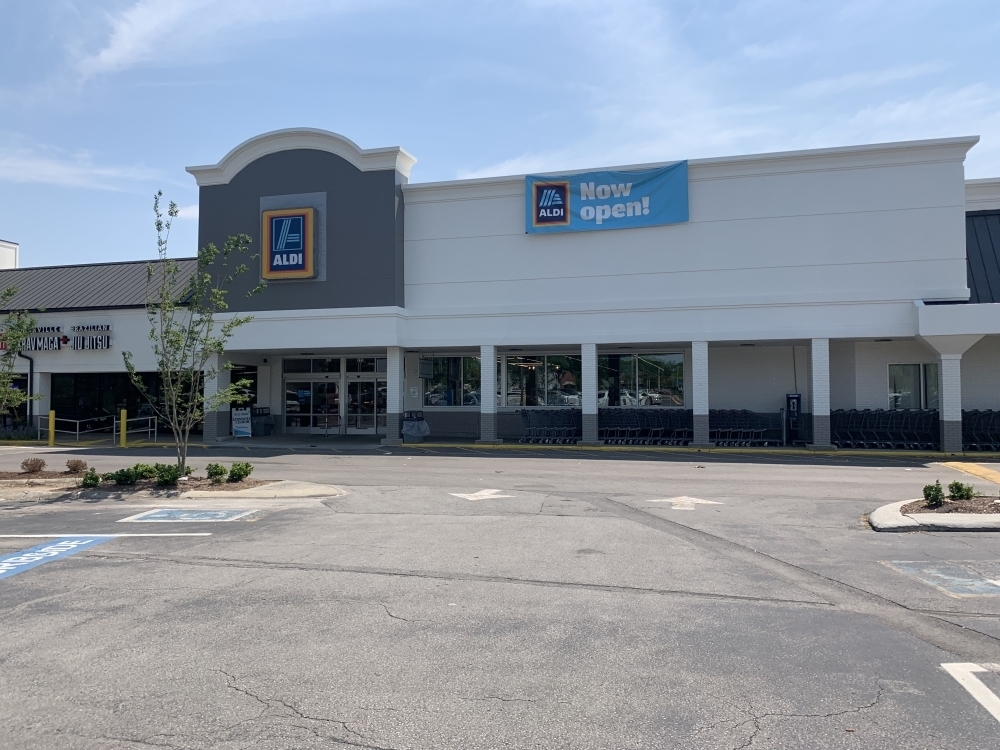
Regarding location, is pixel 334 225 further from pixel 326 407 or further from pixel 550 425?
pixel 550 425

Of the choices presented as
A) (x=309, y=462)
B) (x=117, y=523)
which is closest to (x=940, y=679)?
(x=117, y=523)

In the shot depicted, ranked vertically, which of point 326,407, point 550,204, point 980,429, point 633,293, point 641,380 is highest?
point 550,204

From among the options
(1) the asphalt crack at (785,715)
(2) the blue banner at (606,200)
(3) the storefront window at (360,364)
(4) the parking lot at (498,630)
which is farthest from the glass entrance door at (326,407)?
(1) the asphalt crack at (785,715)

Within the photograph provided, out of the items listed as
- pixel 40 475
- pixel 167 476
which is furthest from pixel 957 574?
pixel 40 475

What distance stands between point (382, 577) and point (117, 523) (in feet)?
19.8

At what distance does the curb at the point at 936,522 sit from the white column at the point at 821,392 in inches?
489

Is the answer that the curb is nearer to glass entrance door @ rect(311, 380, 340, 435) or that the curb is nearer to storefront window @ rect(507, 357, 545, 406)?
storefront window @ rect(507, 357, 545, 406)

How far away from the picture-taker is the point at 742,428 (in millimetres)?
25031

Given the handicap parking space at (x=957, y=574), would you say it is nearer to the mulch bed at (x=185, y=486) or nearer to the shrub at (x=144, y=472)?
the mulch bed at (x=185, y=486)

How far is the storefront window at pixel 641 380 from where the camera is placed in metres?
27.8

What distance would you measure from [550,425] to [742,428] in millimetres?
6387

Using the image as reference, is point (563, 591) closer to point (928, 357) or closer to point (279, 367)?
point (928, 357)

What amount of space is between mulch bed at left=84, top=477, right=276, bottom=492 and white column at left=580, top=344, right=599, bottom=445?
12250 mm

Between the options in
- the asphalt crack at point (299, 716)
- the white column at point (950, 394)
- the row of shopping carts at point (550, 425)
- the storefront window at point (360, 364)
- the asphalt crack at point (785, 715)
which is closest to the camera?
the asphalt crack at point (299, 716)
